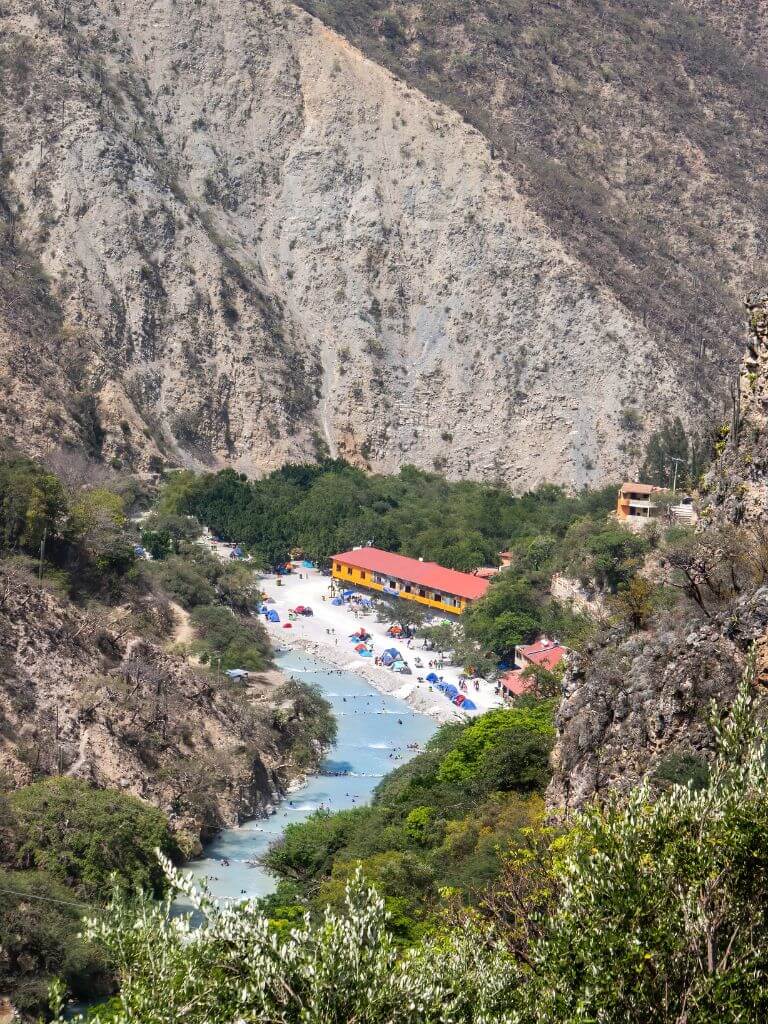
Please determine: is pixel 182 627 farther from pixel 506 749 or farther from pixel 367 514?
pixel 506 749

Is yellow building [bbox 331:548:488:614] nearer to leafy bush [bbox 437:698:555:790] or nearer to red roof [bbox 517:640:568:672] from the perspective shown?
red roof [bbox 517:640:568:672]

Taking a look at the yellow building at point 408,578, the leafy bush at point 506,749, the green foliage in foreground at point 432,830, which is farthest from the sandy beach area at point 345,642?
the green foliage in foreground at point 432,830

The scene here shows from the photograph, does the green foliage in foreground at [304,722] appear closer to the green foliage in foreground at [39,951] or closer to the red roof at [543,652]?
the red roof at [543,652]

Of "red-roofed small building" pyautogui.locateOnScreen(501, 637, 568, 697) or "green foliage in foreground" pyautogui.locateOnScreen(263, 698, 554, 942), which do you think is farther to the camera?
"red-roofed small building" pyautogui.locateOnScreen(501, 637, 568, 697)

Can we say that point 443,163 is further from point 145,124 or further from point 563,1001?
point 563,1001

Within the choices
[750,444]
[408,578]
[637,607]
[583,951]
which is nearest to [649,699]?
[637,607]

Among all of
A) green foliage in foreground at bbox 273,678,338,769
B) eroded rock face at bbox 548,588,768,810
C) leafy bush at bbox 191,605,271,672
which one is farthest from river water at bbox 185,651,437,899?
eroded rock face at bbox 548,588,768,810
